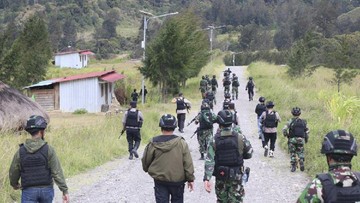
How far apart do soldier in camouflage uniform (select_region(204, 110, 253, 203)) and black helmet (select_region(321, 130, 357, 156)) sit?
111 inches

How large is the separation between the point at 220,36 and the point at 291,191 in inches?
4787

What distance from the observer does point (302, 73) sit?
140ft

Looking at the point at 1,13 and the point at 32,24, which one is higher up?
the point at 1,13

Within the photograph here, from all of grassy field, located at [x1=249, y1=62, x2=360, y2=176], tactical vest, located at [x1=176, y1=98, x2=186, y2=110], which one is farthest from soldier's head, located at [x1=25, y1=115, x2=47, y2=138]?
tactical vest, located at [x1=176, y1=98, x2=186, y2=110]

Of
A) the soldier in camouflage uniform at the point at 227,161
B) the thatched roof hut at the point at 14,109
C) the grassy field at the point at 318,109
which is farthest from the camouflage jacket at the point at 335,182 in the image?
the thatched roof hut at the point at 14,109

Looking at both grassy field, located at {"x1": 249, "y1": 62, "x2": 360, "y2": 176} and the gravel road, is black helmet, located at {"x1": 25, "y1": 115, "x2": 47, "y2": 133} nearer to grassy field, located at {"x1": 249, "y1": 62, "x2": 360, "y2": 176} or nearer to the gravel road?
the gravel road

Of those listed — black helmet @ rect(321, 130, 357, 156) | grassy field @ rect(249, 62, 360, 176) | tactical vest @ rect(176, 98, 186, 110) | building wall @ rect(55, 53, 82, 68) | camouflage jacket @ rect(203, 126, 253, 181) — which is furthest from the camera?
building wall @ rect(55, 53, 82, 68)

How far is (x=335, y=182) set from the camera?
4004 millimetres

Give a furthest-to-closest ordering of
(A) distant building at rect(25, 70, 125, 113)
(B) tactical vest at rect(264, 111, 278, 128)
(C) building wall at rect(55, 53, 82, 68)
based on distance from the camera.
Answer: (C) building wall at rect(55, 53, 82, 68) < (A) distant building at rect(25, 70, 125, 113) < (B) tactical vest at rect(264, 111, 278, 128)

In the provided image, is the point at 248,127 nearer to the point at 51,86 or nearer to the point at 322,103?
the point at 322,103

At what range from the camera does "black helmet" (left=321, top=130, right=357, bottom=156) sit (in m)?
4.08

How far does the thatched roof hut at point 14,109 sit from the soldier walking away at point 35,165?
1138 centimetres

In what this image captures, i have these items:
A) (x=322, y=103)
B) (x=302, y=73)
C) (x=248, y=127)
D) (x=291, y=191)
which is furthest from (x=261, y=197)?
(x=302, y=73)

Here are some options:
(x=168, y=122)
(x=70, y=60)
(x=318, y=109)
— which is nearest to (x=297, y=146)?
(x=168, y=122)
